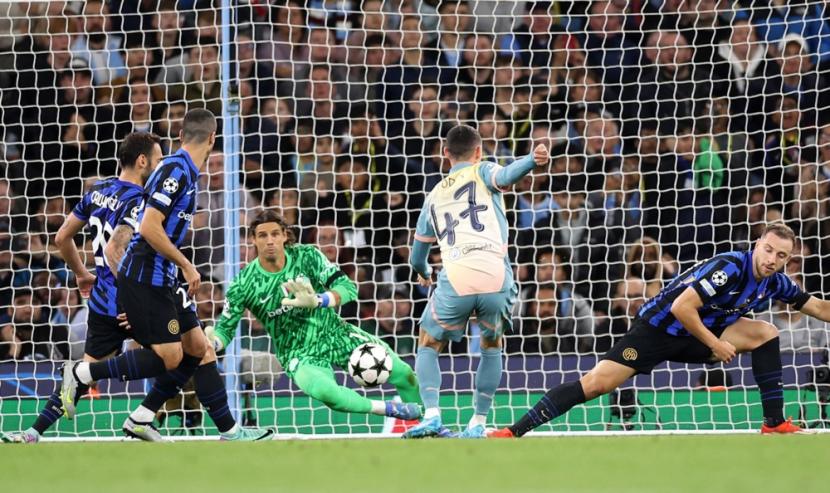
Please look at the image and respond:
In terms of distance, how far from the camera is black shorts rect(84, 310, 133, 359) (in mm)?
7031

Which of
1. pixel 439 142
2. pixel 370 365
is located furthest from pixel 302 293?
pixel 439 142

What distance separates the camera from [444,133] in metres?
10.3

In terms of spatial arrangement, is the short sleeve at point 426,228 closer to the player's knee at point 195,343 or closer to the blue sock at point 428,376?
the blue sock at point 428,376

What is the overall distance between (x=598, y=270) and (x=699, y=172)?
1.11 m

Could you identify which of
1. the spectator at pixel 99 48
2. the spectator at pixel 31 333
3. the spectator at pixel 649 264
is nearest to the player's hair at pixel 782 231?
the spectator at pixel 649 264

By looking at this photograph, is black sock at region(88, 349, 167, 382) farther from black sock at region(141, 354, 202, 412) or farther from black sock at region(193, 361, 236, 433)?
black sock at region(193, 361, 236, 433)

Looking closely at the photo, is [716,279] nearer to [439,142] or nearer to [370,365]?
[370,365]

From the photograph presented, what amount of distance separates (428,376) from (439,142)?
148 inches

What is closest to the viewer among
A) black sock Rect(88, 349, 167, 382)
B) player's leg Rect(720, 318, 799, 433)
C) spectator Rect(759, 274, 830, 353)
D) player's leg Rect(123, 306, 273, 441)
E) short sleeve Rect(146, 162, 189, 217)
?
short sleeve Rect(146, 162, 189, 217)

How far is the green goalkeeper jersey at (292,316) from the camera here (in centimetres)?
733

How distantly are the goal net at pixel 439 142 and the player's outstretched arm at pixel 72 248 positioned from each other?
1.97 m

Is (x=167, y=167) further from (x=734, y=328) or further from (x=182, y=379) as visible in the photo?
(x=734, y=328)

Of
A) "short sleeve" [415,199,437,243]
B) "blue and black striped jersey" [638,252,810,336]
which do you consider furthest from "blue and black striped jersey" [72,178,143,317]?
"blue and black striped jersey" [638,252,810,336]

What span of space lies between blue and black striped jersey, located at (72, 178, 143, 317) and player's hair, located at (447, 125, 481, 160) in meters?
1.74
